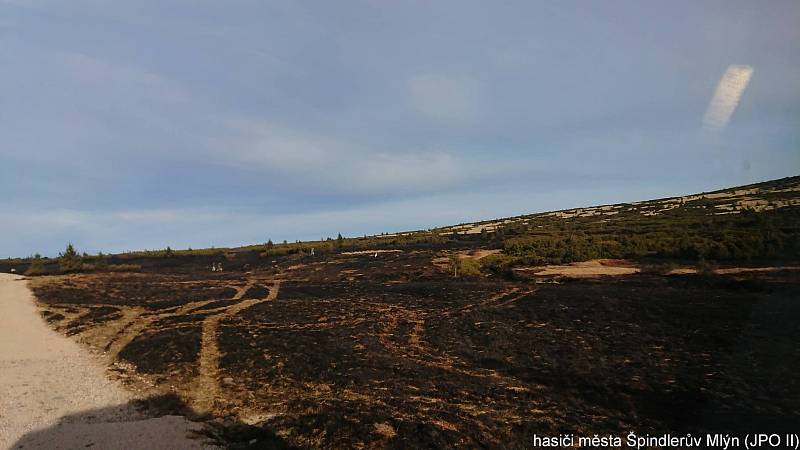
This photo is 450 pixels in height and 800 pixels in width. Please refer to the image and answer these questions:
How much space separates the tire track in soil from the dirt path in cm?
138

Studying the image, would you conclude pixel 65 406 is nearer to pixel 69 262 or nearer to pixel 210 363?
pixel 210 363

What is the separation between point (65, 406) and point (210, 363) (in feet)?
14.8

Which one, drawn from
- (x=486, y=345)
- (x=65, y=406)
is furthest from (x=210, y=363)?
(x=486, y=345)

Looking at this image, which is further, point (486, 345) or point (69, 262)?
point (69, 262)

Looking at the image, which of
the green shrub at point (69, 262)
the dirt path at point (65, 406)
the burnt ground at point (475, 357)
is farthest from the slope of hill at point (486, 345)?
the green shrub at point (69, 262)

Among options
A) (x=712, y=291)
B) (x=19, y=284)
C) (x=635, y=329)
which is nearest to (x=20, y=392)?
(x=635, y=329)

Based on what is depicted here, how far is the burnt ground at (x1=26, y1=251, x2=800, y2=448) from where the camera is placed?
964 centimetres

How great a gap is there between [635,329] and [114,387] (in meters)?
19.0

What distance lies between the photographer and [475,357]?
14.8 m

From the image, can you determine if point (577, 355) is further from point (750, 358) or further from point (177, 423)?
point (177, 423)

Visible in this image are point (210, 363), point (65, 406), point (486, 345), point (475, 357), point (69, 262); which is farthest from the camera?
point (69, 262)

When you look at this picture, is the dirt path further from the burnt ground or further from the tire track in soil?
the tire track in soil

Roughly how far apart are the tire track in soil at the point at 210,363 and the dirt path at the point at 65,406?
1.38m

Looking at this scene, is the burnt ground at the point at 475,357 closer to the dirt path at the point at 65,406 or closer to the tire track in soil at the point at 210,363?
the tire track in soil at the point at 210,363
